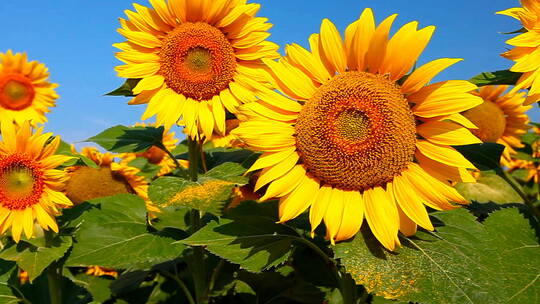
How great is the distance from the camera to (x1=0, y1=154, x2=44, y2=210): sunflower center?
3037 mm

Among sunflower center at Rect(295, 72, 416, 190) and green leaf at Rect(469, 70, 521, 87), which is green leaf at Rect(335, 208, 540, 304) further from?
green leaf at Rect(469, 70, 521, 87)

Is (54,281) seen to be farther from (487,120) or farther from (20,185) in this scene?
(487,120)

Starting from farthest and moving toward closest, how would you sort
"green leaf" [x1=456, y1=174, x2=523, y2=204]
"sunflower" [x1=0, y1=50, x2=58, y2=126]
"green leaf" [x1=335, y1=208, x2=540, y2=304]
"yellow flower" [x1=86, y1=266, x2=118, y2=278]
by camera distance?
"sunflower" [x1=0, y1=50, x2=58, y2=126] < "yellow flower" [x1=86, y1=266, x2=118, y2=278] < "green leaf" [x1=456, y1=174, x2=523, y2=204] < "green leaf" [x1=335, y1=208, x2=540, y2=304]

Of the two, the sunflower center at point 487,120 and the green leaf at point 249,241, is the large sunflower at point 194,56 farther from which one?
the sunflower center at point 487,120

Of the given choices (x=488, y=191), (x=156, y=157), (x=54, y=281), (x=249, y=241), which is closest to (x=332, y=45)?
(x=249, y=241)

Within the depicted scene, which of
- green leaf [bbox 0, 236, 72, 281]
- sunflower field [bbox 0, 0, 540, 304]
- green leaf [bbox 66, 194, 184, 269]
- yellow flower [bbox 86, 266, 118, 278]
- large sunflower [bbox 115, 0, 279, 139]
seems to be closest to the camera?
sunflower field [bbox 0, 0, 540, 304]

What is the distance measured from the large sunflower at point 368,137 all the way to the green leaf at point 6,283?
2230mm

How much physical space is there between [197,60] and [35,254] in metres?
1.47

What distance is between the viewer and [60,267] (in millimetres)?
3029

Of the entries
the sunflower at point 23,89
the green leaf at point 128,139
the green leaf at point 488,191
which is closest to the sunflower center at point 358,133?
the green leaf at point 128,139

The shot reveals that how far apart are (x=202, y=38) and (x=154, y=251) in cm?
134

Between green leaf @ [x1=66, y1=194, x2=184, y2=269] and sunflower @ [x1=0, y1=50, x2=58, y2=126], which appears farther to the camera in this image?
sunflower @ [x1=0, y1=50, x2=58, y2=126]

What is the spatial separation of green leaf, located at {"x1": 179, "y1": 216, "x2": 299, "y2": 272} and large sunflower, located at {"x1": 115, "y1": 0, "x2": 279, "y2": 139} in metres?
0.87

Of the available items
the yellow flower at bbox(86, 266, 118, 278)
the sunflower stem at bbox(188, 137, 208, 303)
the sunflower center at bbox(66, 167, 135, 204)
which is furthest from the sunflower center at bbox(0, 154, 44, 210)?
the yellow flower at bbox(86, 266, 118, 278)
